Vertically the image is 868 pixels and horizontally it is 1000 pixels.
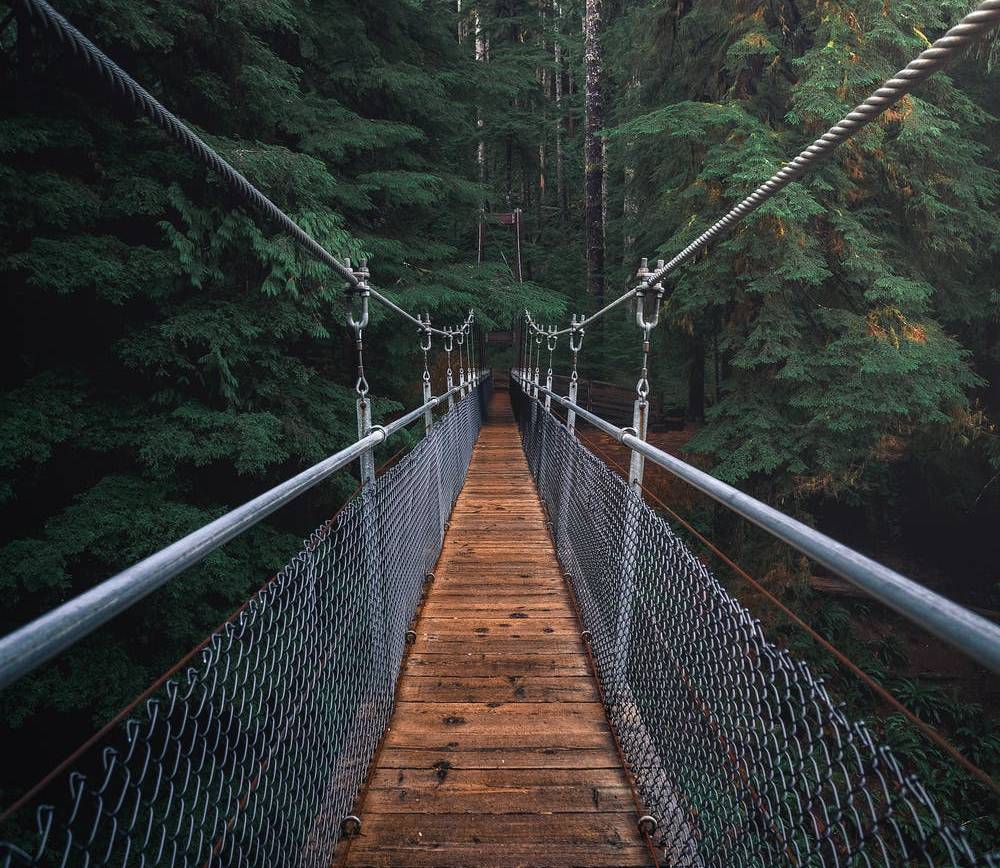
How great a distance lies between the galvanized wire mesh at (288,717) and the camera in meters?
0.85

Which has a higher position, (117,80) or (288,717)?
(117,80)

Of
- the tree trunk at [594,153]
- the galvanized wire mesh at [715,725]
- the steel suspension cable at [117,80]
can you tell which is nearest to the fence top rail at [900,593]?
the galvanized wire mesh at [715,725]

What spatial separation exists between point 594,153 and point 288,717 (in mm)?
15781

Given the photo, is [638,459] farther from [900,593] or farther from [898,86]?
[900,593]

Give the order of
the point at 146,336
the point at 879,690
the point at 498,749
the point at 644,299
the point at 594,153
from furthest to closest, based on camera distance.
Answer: the point at 594,153, the point at 146,336, the point at 644,299, the point at 498,749, the point at 879,690

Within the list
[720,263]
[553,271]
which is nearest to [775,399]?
[720,263]

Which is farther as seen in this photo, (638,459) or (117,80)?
(638,459)

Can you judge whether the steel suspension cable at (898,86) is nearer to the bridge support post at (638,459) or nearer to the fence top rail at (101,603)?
the bridge support post at (638,459)

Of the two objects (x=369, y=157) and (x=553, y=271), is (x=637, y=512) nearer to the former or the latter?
(x=369, y=157)

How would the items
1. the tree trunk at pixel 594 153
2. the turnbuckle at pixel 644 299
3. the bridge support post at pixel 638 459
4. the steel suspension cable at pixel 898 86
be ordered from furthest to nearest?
the tree trunk at pixel 594 153 < the turnbuckle at pixel 644 299 < the bridge support post at pixel 638 459 < the steel suspension cable at pixel 898 86

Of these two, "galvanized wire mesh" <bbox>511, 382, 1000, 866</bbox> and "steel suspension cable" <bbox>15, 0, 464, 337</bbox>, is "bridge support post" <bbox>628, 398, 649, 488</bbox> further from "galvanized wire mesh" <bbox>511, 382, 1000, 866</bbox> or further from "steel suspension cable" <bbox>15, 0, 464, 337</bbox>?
"steel suspension cable" <bbox>15, 0, 464, 337</bbox>

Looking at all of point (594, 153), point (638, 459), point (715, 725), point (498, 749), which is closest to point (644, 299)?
point (638, 459)

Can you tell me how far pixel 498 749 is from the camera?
197 cm

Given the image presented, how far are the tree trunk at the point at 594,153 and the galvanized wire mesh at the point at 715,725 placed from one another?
12.5 m
